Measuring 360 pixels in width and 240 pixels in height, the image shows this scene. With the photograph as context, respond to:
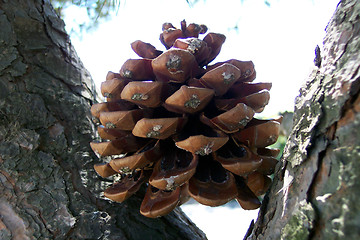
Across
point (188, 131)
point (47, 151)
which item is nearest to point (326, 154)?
point (188, 131)

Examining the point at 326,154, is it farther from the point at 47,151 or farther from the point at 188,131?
the point at 47,151

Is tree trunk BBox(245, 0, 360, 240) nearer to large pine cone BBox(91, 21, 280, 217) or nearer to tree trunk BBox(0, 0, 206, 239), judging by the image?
large pine cone BBox(91, 21, 280, 217)

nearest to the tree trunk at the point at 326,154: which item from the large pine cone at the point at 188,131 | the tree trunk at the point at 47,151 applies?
the large pine cone at the point at 188,131

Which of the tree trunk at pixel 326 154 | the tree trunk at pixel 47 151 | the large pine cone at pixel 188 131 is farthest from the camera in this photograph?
the tree trunk at pixel 47 151

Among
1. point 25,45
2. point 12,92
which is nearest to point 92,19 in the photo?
point 25,45

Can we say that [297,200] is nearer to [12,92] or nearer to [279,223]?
[279,223]

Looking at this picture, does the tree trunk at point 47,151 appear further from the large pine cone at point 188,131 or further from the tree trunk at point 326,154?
the tree trunk at point 326,154
